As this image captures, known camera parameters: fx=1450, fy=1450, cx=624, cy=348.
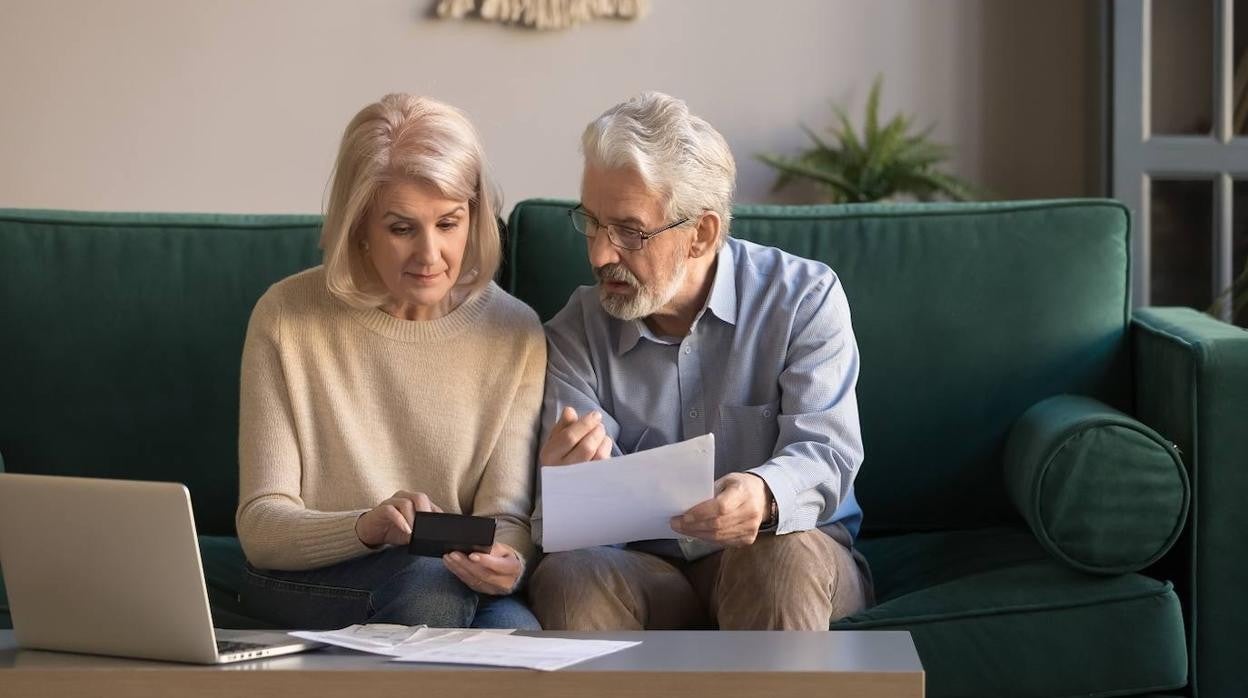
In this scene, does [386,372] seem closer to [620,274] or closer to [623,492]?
[620,274]

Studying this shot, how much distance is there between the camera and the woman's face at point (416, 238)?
6.39ft

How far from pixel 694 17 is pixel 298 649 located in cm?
295

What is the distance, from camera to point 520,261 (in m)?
2.43

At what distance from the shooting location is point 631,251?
198cm

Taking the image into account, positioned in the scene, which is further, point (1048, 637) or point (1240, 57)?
point (1240, 57)

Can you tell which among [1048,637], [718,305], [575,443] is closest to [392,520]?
[575,443]

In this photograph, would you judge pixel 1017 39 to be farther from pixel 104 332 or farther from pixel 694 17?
pixel 104 332

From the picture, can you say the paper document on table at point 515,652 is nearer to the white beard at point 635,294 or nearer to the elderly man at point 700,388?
the elderly man at point 700,388

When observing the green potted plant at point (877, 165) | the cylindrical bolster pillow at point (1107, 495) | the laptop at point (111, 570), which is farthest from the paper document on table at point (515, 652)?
the green potted plant at point (877, 165)

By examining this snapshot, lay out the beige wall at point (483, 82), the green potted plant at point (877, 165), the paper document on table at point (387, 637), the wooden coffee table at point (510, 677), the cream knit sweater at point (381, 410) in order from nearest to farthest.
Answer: the wooden coffee table at point (510, 677) < the paper document on table at point (387, 637) < the cream knit sweater at point (381, 410) < the green potted plant at point (877, 165) < the beige wall at point (483, 82)

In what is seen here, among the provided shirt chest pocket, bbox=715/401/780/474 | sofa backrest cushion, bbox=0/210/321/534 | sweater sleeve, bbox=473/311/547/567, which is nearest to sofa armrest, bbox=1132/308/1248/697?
shirt chest pocket, bbox=715/401/780/474

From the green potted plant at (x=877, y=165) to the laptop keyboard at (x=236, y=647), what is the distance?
108 inches

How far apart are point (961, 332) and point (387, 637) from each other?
1.27m

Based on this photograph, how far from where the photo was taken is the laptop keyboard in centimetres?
133
